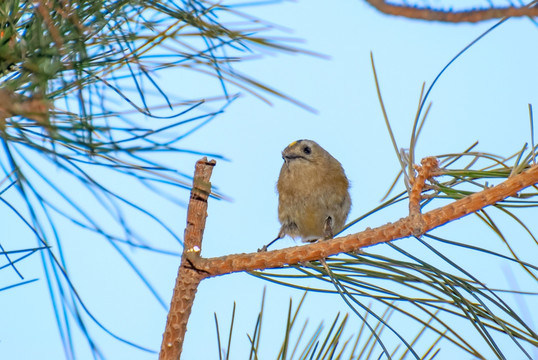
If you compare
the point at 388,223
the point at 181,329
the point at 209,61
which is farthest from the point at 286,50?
the point at 181,329

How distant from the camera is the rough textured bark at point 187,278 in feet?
2.73

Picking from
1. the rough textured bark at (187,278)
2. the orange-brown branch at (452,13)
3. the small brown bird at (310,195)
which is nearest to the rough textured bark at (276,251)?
the rough textured bark at (187,278)

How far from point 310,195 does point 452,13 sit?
1317mm

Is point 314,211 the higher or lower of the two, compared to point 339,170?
lower

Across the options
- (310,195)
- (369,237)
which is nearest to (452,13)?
(369,237)

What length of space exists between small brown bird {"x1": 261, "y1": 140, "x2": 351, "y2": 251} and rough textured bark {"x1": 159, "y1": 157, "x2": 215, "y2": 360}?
0.87 m

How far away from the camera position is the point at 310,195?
Answer: 1.78 meters

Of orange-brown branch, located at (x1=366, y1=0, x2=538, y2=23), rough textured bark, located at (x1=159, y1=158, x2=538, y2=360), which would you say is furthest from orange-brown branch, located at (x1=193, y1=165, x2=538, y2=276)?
orange-brown branch, located at (x1=366, y1=0, x2=538, y2=23)

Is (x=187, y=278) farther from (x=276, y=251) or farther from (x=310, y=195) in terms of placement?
(x=310, y=195)

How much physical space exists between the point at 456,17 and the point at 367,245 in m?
0.40

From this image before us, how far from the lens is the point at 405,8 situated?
48 centimetres

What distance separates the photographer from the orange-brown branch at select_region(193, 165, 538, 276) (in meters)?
0.75

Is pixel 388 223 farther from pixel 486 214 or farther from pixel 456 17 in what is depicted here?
pixel 456 17

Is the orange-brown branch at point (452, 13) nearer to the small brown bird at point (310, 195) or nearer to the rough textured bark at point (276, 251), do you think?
the rough textured bark at point (276, 251)
